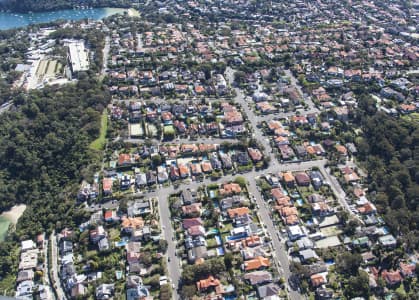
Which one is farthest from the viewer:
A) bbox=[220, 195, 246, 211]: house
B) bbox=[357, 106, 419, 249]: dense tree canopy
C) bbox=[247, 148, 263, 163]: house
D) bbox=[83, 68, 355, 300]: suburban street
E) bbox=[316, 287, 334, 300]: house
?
bbox=[247, 148, 263, 163]: house

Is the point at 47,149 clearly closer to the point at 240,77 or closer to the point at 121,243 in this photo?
the point at 121,243

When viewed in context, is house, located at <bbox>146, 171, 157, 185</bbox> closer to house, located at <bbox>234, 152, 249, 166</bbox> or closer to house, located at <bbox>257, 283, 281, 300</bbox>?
house, located at <bbox>234, 152, 249, 166</bbox>

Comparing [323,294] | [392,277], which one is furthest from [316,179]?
[323,294]

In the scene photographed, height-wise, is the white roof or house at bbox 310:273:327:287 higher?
the white roof

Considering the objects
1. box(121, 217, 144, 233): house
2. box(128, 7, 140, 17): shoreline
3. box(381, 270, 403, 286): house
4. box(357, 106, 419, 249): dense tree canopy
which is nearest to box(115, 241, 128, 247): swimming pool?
box(121, 217, 144, 233): house

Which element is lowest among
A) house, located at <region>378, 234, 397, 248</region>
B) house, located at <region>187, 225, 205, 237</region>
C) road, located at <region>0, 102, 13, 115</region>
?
house, located at <region>378, 234, 397, 248</region>

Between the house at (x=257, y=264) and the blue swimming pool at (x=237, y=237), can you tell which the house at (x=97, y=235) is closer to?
the blue swimming pool at (x=237, y=237)

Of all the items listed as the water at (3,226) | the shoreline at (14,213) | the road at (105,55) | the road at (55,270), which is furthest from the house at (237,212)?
the road at (105,55)

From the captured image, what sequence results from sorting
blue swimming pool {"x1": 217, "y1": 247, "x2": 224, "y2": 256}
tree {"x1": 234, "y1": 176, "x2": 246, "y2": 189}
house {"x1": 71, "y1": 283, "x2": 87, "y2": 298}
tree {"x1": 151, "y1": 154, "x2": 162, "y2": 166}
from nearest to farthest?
1. house {"x1": 71, "y1": 283, "x2": 87, "y2": 298}
2. blue swimming pool {"x1": 217, "y1": 247, "x2": 224, "y2": 256}
3. tree {"x1": 234, "y1": 176, "x2": 246, "y2": 189}
4. tree {"x1": 151, "y1": 154, "x2": 162, "y2": 166}
